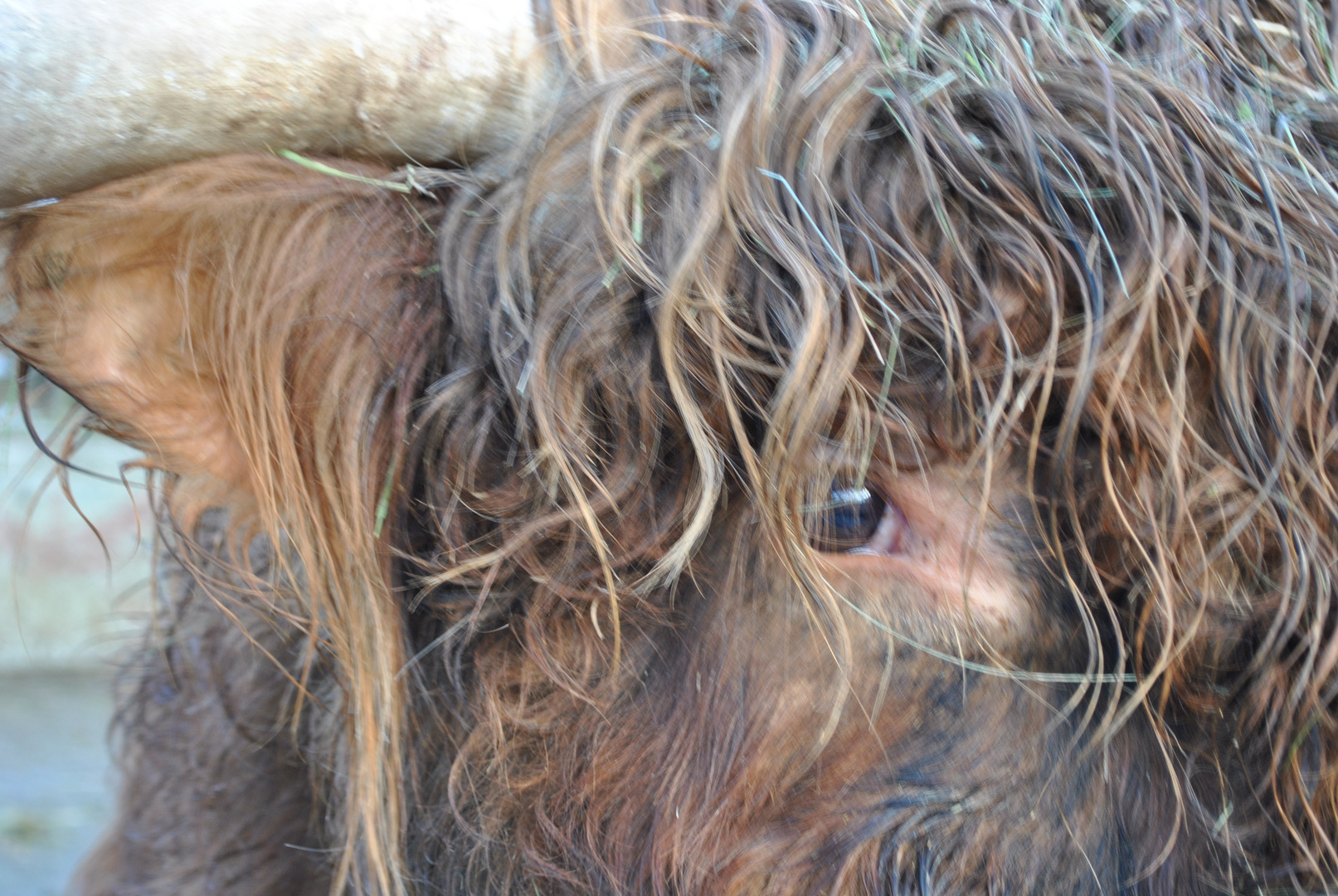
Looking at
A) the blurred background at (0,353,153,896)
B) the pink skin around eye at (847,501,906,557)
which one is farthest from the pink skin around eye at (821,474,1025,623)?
the blurred background at (0,353,153,896)

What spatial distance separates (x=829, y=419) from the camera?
1.11m

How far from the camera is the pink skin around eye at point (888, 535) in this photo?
1229 millimetres

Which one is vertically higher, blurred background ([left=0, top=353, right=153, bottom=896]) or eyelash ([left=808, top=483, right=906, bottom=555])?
eyelash ([left=808, top=483, right=906, bottom=555])

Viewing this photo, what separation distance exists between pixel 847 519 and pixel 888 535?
6cm

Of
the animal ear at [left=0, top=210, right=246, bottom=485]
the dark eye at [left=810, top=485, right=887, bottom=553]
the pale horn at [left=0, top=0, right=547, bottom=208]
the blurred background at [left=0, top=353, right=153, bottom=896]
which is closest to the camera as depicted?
the pale horn at [left=0, top=0, right=547, bottom=208]

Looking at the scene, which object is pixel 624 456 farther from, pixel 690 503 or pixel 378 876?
pixel 378 876

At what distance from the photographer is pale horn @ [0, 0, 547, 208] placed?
93cm

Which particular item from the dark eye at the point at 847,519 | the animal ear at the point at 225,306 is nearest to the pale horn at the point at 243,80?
the animal ear at the point at 225,306

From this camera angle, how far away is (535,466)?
120 centimetres

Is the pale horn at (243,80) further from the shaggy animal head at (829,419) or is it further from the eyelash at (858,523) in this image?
the eyelash at (858,523)

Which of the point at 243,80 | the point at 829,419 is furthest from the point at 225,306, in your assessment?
the point at 829,419

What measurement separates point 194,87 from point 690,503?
0.63m

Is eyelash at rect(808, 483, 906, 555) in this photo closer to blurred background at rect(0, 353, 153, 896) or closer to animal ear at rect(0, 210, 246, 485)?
animal ear at rect(0, 210, 246, 485)

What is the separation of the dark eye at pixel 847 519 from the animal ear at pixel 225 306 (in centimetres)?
52
